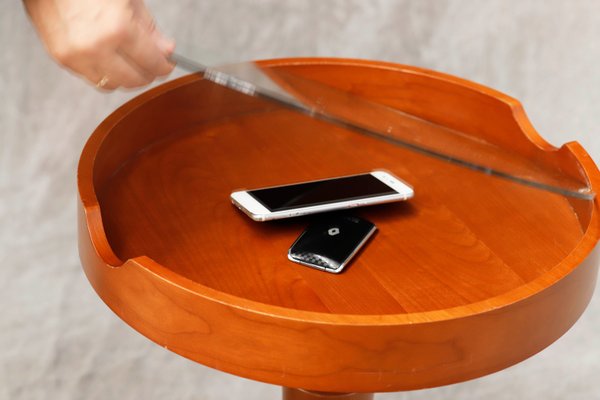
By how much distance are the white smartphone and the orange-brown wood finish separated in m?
0.02

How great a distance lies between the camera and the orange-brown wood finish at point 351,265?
2.84ft

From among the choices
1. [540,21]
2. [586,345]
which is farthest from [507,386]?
[540,21]

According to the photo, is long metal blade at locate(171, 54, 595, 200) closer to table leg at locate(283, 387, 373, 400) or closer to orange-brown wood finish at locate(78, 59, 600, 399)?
orange-brown wood finish at locate(78, 59, 600, 399)

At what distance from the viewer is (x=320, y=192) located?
1.09 metres

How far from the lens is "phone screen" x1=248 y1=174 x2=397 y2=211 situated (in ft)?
3.50

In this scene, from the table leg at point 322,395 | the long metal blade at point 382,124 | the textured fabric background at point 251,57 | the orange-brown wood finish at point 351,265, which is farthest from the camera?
the textured fabric background at point 251,57

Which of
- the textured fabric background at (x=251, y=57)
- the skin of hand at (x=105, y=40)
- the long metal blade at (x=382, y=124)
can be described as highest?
the long metal blade at (x=382, y=124)

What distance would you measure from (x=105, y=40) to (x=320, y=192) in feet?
0.99

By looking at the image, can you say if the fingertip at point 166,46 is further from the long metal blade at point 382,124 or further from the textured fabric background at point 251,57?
the textured fabric background at point 251,57

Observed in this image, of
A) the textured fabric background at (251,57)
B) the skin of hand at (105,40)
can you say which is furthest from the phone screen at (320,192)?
the textured fabric background at (251,57)

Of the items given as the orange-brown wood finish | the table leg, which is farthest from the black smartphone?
the table leg

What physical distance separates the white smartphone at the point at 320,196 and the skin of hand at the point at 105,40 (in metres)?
0.18

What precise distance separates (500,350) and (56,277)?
1.03 metres

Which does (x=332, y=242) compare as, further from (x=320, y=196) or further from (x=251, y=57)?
(x=251, y=57)
